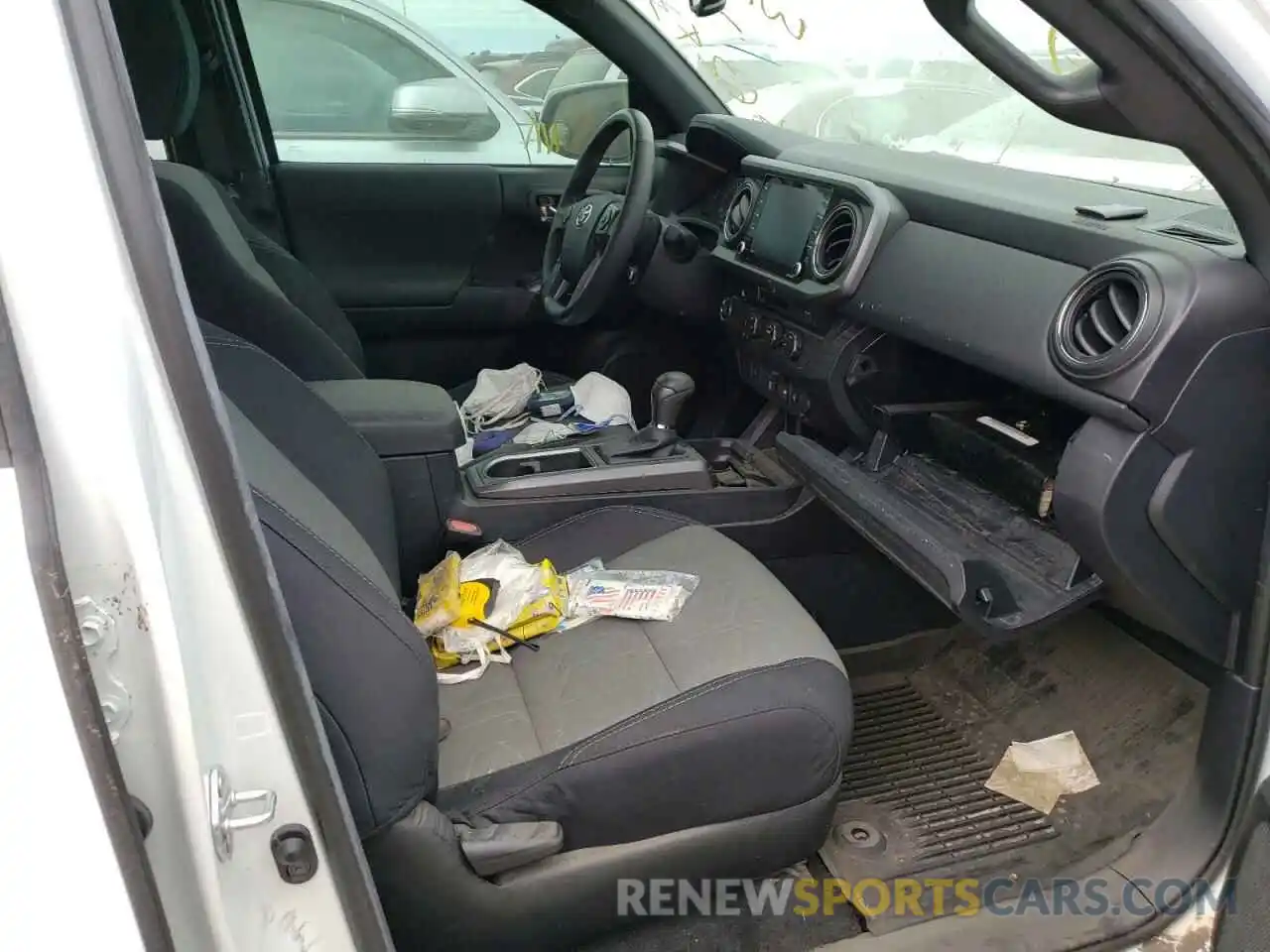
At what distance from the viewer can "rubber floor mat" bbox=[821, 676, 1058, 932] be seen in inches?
55.2

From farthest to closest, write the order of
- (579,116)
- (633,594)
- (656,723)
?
(579,116), (633,594), (656,723)

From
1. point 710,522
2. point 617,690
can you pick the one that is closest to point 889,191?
point 710,522

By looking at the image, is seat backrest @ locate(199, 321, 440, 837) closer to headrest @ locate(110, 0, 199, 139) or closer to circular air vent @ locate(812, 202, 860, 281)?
headrest @ locate(110, 0, 199, 139)

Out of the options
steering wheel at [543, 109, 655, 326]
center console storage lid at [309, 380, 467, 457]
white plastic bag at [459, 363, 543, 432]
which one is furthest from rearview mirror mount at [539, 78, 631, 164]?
center console storage lid at [309, 380, 467, 457]

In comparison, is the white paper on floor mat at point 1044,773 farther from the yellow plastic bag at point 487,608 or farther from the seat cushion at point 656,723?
the yellow plastic bag at point 487,608

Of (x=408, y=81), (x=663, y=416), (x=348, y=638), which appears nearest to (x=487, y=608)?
(x=348, y=638)

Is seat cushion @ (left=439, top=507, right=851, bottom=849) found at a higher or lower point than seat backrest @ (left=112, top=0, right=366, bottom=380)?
lower

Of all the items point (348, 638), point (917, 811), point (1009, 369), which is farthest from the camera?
point (917, 811)

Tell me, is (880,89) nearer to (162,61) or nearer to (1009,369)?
(1009,369)

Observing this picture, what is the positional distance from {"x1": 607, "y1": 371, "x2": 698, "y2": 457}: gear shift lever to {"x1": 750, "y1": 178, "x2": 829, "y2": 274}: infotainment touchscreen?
281mm

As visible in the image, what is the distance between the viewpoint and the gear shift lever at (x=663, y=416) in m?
1.81

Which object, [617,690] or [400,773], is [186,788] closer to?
[400,773]

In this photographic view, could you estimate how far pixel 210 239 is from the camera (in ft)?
5.18

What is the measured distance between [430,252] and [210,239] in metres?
1.02
